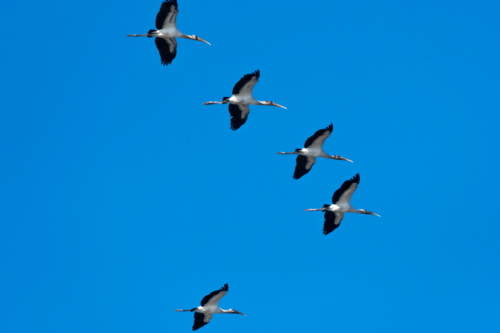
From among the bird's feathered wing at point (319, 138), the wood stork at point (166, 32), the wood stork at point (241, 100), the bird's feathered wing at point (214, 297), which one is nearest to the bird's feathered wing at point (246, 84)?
the wood stork at point (241, 100)

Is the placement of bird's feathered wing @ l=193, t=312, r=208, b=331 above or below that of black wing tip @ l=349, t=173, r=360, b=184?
below

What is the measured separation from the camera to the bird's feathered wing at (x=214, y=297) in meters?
47.0

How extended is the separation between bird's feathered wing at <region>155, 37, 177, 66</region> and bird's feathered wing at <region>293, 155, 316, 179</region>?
7715mm

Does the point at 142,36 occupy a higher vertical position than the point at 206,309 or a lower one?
higher

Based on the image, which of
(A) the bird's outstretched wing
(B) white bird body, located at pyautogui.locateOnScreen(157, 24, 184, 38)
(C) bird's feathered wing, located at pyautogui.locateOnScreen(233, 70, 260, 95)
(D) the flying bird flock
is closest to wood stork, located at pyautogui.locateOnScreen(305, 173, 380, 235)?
(D) the flying bird flock

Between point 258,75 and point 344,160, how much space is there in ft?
25.1

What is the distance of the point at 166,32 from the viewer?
45.8 m

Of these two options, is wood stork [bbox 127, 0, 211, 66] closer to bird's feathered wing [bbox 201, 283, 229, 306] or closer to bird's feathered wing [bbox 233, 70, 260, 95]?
bird's feathered wing [bbox 233, 70, 260, 95]

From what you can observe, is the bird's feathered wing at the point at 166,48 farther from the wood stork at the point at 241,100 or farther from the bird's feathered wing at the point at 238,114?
the bird's feathered wing at the point at 238,114

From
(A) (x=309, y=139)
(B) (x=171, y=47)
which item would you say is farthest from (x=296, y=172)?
(B) (x=171, y=47)

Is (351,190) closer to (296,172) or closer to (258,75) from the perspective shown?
(296,172)

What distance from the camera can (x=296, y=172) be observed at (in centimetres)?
4988

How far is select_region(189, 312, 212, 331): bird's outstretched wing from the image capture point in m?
48.1

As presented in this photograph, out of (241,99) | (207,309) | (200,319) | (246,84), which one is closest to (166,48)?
(246,84)
